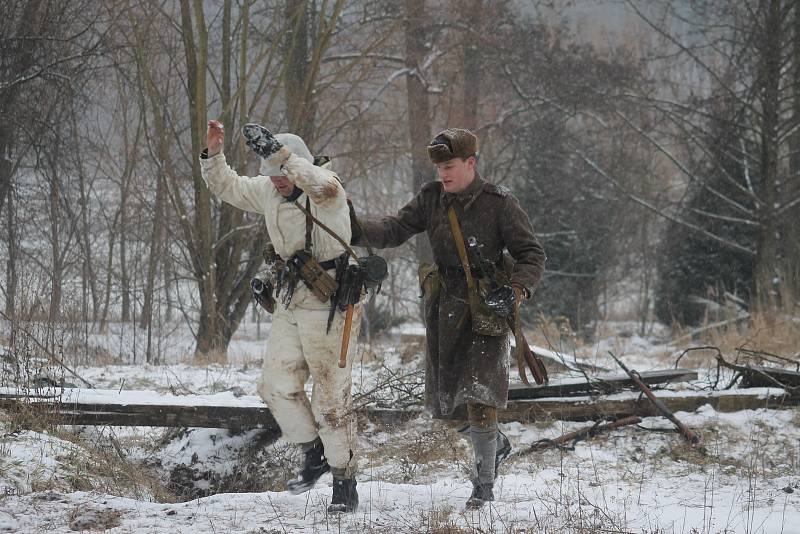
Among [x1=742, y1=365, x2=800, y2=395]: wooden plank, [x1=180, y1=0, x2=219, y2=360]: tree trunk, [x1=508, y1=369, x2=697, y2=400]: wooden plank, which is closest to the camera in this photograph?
[x1=508, y1=369, x2=697, y2=400]: wooden plank

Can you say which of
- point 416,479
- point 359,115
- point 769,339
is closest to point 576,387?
point 416,479

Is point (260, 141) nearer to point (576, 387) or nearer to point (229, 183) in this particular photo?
point (229, 183)

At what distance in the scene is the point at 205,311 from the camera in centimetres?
1240

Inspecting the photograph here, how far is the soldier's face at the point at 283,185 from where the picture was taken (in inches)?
170

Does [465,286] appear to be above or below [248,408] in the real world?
above

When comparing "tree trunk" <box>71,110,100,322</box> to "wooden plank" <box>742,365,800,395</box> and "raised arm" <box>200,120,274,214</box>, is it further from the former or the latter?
"wooden plank" <box>742,365,800,395</box>

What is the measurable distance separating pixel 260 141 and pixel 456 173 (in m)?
1.12

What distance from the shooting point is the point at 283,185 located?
4.33m

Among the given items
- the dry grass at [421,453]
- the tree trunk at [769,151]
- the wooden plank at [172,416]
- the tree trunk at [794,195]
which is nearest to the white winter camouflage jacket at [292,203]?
the wooden plank at [172,416]

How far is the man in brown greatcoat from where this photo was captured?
4.45 m

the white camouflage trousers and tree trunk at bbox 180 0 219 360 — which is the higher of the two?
tree trunk at bbox 180 0 219 360

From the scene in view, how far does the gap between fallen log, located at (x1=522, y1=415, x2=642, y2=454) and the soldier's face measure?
9.70 ft

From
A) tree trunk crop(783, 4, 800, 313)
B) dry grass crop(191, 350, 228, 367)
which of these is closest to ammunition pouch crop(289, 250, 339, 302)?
dry grass crop(191, 350, 228, 367)

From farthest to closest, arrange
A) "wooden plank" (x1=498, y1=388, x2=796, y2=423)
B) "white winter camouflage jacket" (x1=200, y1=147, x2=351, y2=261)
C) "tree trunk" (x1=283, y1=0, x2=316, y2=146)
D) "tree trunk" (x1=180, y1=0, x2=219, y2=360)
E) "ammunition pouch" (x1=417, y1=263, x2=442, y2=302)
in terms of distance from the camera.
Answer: "tree trunk" (x1=283, y1=0, x2=316, y2=146)
"tree trunk" (x1=180, y1=0, x2=219, y2=360)
"wooden plank" (x1=498, y1=388, x2=796, y2=423)
"ammunition pouch" (x1=417, y1=263, x2=442, y2=302)
"white winter camouflage jacket" (x1=200, y1=147, x2=351, y2=261)
